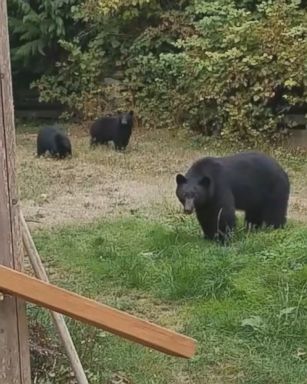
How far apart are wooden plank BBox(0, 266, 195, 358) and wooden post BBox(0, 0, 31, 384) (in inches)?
7.1

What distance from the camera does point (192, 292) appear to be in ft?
19.8

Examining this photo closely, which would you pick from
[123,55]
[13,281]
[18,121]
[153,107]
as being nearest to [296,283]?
[13,281]

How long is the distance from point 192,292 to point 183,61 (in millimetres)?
8548

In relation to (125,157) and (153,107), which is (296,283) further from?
(153,107)

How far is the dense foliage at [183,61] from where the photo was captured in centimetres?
1284

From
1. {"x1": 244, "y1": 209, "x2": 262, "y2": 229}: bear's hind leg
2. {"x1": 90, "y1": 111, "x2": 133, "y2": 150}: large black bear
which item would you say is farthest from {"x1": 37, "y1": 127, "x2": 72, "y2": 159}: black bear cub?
{"x1": 244, "y1": 209, "x2": 262, "y2": 229}: bear's hind leg

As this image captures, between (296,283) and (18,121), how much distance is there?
1264 centimetres

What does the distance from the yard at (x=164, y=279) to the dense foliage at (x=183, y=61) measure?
2.16 metres

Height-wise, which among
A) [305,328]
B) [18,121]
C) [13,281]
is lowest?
[18,121]

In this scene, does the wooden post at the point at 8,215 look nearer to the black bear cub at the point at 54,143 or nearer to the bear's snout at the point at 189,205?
the bear's snout at the point at 189,205

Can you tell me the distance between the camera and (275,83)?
12.7m

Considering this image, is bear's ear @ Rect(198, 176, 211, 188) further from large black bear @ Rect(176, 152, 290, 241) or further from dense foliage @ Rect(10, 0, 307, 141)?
dense foliage @ Rect(10, 0, 307, 141)

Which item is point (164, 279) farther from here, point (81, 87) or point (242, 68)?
point (81, 87)

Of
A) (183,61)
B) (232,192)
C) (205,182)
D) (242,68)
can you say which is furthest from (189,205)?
(183,61)
